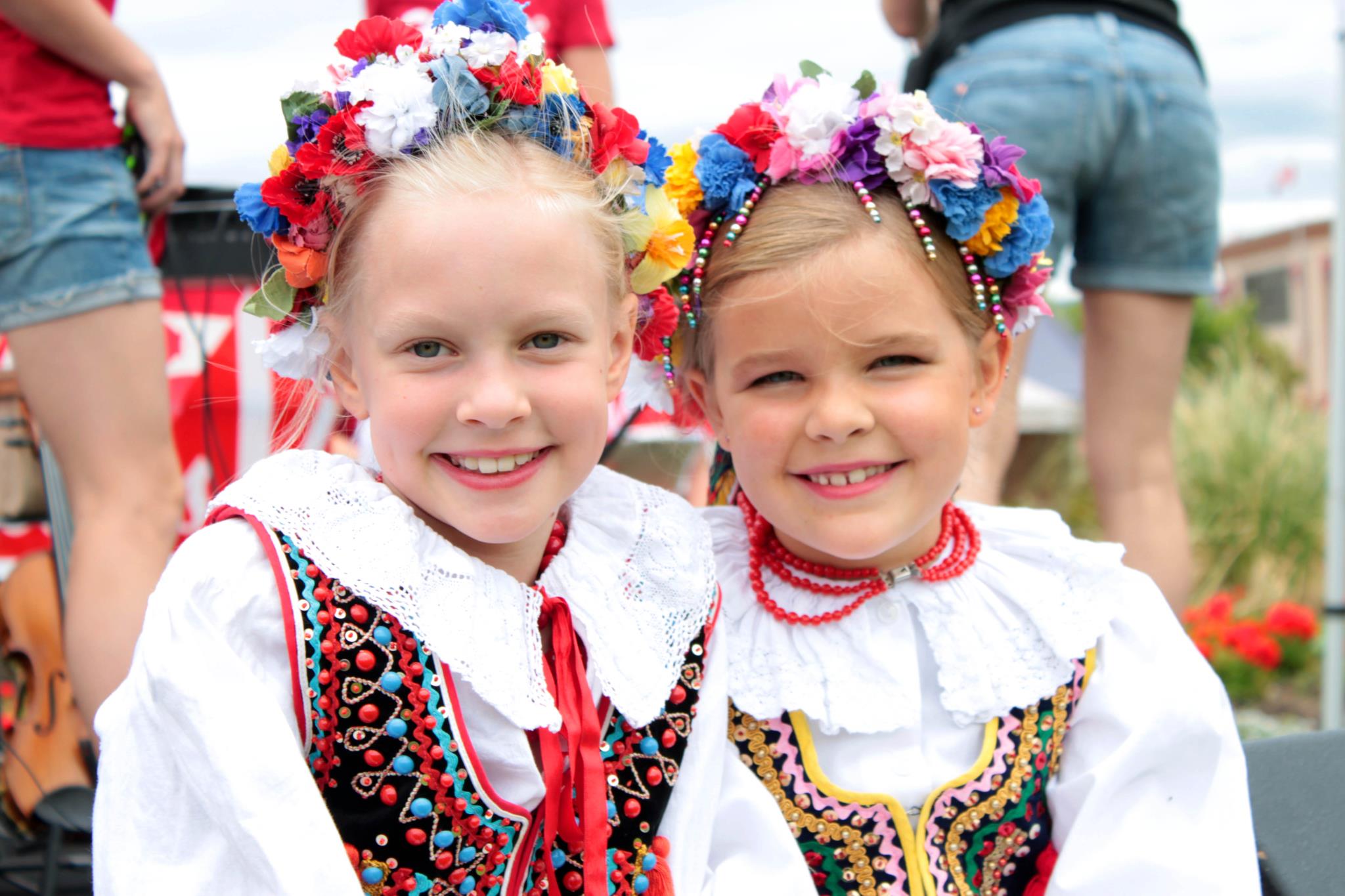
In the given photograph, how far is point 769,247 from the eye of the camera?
1.65 meters

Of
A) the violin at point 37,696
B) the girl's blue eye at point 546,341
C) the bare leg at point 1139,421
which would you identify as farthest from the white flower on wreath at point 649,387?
the violin at point 37,696

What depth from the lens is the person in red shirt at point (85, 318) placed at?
1.98m

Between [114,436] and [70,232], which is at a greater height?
[70,232]

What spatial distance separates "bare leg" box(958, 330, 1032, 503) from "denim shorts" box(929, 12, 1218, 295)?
0.29 m

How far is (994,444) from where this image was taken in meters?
2.42

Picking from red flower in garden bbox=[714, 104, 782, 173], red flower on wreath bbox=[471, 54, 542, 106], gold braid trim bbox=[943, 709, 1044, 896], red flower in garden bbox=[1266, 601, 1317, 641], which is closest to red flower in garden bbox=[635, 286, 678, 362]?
Answer: red flower in garden bbox=[714, 104, 782, 173]

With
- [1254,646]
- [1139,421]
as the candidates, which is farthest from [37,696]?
[1254,646]

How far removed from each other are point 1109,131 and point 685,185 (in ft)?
3.63

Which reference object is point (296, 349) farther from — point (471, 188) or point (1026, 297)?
point (1026, 297)

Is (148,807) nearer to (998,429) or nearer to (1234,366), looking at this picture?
(998,429)

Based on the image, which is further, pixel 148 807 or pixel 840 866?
pixel 840 866

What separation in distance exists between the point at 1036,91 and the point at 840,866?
1579mm

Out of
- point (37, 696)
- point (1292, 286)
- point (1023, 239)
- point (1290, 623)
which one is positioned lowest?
point (1292, 286)

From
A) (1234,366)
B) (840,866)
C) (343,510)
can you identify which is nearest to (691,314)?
(343,510)
